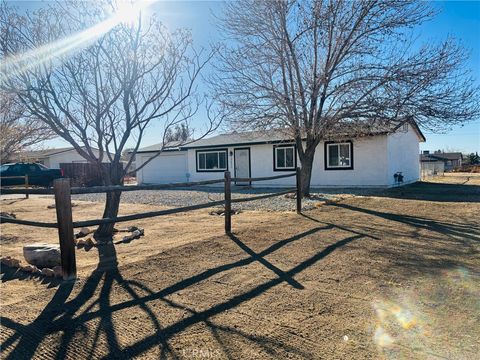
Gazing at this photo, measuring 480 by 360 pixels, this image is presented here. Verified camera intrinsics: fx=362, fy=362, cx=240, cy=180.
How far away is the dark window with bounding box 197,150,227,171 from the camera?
73.8 ft

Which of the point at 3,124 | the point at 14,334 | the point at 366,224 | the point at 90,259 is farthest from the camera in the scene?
the point at 3,124

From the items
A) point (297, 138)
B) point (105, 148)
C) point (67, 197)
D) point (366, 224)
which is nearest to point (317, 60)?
point (297, 138)

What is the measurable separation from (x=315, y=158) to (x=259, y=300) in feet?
52.5

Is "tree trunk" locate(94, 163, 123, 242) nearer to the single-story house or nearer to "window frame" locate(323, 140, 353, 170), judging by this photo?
the single-story house

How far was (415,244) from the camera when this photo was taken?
228 inches

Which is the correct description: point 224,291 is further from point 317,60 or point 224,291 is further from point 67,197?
point 317,60

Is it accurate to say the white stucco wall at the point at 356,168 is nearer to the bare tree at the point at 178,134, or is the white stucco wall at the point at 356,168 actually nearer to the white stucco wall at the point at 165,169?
the white stucco wall at the point at 165,169

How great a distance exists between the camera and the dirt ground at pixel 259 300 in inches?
107

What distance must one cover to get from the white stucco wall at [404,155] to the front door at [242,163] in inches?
307

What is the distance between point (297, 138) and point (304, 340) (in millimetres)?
11039

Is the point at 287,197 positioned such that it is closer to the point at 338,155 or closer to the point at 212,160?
the point at 338,155

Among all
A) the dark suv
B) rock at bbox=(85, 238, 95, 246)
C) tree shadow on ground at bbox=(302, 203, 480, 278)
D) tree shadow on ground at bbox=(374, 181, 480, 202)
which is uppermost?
the dark suv

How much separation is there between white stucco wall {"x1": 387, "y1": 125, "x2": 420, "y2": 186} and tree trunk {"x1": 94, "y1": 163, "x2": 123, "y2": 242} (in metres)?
14.1

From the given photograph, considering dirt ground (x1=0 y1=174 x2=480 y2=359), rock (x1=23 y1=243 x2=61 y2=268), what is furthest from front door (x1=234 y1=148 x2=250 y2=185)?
rock (x1=23 y1=243 x2=61 y2=268)
